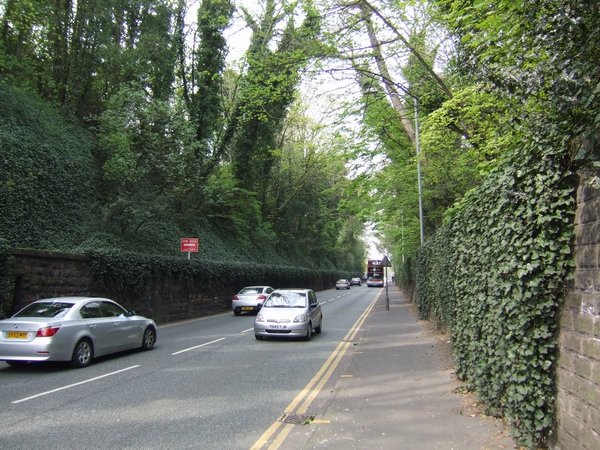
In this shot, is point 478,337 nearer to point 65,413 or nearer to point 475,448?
point 475,448

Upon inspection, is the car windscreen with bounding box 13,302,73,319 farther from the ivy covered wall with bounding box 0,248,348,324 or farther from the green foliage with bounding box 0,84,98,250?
the green foliage with bounding box 0,84,98,250

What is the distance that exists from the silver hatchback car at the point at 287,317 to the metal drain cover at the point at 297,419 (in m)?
6.99

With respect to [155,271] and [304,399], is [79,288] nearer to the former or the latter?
[155,271]

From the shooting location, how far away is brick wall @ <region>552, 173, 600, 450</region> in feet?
11.7

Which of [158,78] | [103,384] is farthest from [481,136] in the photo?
[158,78]

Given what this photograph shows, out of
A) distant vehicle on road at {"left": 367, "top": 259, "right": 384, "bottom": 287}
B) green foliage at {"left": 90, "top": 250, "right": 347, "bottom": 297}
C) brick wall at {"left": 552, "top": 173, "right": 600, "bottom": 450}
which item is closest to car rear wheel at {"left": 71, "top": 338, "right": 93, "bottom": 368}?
green foliage at {"left": 90, "top": 250, "right": 347, "bottom": 297}

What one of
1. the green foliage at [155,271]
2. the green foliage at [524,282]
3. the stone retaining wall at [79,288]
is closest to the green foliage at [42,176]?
the stone retaining wall at [79,288]

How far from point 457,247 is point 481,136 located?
4.92 m

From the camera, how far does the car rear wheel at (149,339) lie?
11.6 m

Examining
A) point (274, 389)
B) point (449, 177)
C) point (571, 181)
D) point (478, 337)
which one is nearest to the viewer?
point (571, 181)

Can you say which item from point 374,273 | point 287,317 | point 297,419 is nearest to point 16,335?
point 297,419

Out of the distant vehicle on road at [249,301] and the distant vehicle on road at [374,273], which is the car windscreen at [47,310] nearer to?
the distant vehicle on road at [249,301]

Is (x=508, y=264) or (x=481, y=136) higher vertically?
(x=481, y=136)

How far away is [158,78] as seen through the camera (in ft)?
86.9
